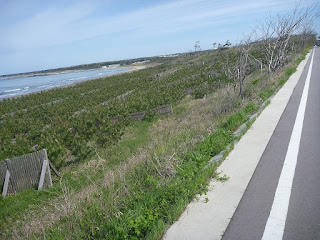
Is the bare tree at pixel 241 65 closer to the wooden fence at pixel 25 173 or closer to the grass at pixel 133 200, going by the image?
the grass at pixel 133 200

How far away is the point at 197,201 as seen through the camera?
164 inches

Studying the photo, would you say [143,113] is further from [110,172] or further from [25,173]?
[110,172]

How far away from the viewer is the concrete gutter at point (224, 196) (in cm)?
346

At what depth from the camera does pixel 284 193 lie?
4.16 meters

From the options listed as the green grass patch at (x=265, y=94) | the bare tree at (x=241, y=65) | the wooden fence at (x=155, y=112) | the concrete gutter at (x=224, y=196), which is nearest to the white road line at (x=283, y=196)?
the concrete gutter at (x=224, y=196)

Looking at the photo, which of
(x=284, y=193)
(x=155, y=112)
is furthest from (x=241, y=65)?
(x=284, y=193)

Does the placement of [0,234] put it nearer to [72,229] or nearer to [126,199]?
[72,229]

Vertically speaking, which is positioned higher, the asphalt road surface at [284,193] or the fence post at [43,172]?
the asphalt road surface at [284,193]

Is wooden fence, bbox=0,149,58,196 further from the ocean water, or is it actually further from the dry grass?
the ocean water

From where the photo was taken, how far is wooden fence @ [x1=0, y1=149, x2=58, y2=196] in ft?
28.6

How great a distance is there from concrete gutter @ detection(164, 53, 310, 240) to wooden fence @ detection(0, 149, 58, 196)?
6515 millimetres

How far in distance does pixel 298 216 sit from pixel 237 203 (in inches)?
34.7

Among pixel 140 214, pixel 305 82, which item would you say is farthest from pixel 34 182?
pixel 305 82

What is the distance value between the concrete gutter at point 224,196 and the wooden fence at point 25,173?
652 centimetres
